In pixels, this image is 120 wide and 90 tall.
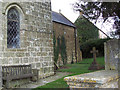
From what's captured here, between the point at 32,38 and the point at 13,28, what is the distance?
3.96 ft

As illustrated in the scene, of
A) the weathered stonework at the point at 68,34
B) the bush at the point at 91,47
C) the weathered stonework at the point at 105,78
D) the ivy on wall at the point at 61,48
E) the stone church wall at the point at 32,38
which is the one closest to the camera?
the weathered stonework at the point at 105,78

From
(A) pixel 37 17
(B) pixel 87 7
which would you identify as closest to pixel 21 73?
(A) pixel 37 17

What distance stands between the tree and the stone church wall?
7.77 ft

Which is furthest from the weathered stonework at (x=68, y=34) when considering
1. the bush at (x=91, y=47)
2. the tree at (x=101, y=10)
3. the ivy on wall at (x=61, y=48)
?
the tree at (x=101, y=10)

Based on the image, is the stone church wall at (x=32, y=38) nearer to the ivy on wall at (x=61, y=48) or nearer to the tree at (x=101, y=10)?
the tree at (x=101, y=10)

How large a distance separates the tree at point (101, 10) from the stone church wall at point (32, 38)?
237 centimetres

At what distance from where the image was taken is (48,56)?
388 inches

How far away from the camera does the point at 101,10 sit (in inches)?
388

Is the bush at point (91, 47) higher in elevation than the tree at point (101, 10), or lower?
lower

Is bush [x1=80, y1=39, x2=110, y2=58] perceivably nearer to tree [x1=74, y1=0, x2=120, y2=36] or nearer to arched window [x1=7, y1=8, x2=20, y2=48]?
tree [x1=74, y1=0, x2=120, y2=36]

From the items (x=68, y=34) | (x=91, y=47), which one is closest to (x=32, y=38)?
(x=68, y=34)

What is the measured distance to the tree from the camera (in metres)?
8.66

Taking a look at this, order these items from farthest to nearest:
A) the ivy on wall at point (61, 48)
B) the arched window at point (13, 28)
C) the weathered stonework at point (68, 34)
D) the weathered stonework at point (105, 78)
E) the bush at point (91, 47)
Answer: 1. the bush at point (91, 47)
2. the weathered stonework at point (68, 34)
3. the ivy on wall at point (61, 48)
4. the arched window at point (13, 28)
5. the weathered stonework at point (105, 78)

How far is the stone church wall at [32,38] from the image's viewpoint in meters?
7.54
